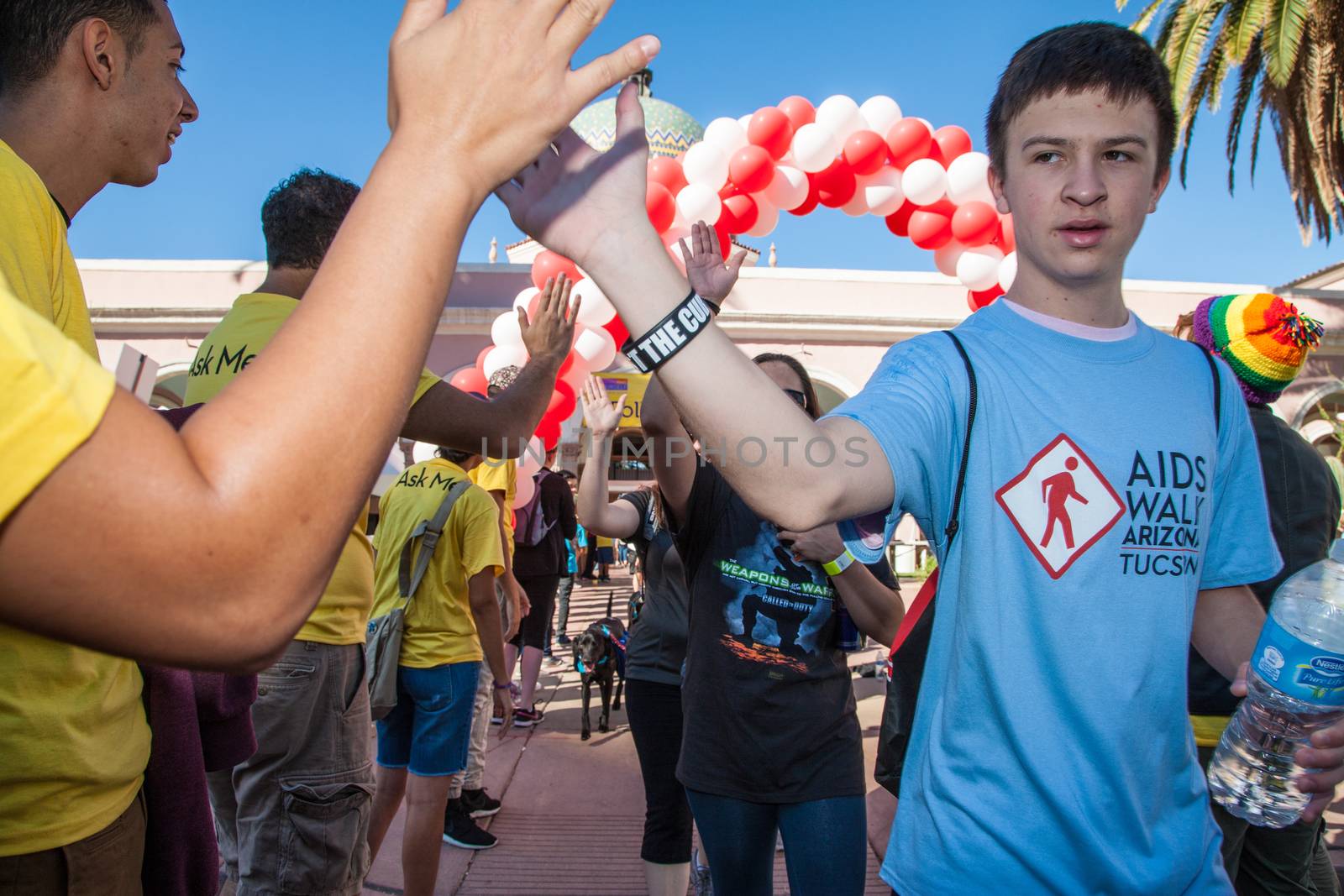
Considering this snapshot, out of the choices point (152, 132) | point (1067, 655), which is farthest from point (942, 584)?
point (152, 132)

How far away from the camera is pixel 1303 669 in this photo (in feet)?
4.29

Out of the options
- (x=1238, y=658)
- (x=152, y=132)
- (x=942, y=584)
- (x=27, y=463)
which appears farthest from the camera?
(x=152, y=132)

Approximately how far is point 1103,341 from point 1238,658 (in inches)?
24.5

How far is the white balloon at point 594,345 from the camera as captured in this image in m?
5.97

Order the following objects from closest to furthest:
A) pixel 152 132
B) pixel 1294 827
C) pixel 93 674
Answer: pixel 93 674, pixel 152 132, pixel 1294 827

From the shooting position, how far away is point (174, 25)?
1710mm

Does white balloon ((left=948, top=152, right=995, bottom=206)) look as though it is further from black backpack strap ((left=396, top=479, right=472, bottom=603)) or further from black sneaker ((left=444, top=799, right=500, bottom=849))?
black sneaker ((left=444, top=799, right=500, bottom=849))

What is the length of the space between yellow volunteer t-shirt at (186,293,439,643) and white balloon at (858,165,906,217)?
4.41m

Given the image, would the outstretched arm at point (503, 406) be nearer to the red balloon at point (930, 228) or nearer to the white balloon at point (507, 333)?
the white balloon at point (507, 333)

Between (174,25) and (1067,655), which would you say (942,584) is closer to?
(1067,655)

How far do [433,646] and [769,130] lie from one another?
3.98 meters

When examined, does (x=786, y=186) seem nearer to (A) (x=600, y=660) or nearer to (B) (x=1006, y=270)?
(B) (x=1006, y=270)

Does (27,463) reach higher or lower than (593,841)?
higher

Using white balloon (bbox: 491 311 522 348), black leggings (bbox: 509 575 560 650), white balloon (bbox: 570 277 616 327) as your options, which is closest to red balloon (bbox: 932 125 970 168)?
white balloon (bbox: 570 277 616 327)
